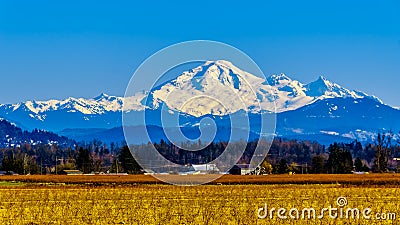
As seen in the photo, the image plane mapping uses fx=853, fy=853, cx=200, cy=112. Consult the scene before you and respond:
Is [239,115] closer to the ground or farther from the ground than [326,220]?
farther from the ground

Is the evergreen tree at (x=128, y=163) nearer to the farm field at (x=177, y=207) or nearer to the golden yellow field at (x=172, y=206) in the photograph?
the farm field at (x=177, y=207)

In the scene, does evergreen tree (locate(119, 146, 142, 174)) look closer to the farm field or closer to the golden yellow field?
the farm field

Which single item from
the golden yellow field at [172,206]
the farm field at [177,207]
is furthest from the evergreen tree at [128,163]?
the golden yellow field at [172,206]

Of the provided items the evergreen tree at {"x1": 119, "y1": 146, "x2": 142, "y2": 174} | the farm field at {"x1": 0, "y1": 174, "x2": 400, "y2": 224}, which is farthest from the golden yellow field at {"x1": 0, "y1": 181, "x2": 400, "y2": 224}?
the evergreen tree at {"x1": 119, "y1": 146, "x2": 142, "y2": 174}

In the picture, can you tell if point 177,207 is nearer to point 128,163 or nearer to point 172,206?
Answer: point 172,206

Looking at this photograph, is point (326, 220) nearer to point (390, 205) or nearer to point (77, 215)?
point (390, 205)

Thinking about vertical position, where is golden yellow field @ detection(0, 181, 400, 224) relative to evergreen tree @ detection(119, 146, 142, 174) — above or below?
below

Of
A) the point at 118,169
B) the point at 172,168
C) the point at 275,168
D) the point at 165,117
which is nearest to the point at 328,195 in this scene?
the point at 165,117

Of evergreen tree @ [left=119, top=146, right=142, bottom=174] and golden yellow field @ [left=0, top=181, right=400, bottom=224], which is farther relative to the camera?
evergreen tree @ [left=119, top=146, right=142, bottom=174]

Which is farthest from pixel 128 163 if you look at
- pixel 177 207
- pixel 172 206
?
pixel 177 207

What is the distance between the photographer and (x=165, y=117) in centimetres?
4394

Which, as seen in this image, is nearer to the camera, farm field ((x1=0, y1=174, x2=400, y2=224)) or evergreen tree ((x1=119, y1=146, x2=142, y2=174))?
farm field ((x1=0, y1=174, x2=400, y2=224))

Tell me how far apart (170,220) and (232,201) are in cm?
1079

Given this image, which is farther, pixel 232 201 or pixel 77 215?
pixel 232 201
